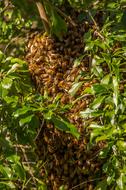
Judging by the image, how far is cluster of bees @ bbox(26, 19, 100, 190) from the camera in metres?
3.46

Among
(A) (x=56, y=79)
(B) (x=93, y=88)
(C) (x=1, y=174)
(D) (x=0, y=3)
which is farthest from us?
(D) (x=0, y=3)

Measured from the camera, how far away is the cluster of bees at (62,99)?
3.46m

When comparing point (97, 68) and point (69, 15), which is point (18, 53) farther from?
point (97, 68)

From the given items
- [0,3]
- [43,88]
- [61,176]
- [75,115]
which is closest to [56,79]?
[43,88]

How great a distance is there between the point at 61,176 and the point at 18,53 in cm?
114

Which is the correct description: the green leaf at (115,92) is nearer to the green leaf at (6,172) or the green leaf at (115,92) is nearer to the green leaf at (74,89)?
the green leaf at (74,89)

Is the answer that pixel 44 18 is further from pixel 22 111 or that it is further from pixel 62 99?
pixel 22 111

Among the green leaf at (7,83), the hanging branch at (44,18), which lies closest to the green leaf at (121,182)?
the green leaf at (7,83)

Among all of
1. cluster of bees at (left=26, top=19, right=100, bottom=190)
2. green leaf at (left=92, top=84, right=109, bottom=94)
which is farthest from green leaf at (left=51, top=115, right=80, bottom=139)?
cluster of bees at (left=26, top=19, right=100, bottom=190)

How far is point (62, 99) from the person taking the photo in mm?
3537

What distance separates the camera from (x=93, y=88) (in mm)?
2523

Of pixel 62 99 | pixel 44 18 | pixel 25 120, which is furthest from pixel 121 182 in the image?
pixel 44 18

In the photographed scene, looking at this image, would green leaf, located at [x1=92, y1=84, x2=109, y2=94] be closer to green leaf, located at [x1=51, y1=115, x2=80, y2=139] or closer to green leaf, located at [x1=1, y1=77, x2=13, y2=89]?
green leaf, located at [x1=51, y1=115, x2=80, y2=139]

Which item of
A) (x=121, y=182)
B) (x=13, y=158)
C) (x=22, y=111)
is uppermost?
(x=22, y=111)
